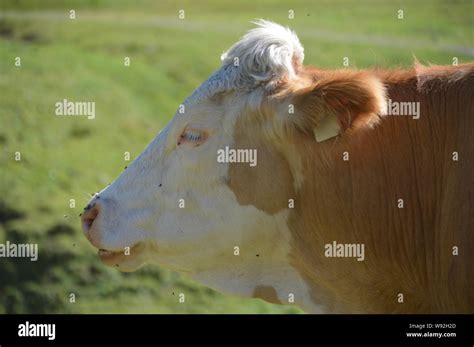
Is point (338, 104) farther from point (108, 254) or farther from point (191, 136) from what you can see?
point (108, 254)

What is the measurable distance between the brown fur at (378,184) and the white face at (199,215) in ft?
0.49

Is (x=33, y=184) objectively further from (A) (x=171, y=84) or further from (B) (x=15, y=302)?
(A) (x=171, y=84)

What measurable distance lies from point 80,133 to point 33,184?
61.7 inches

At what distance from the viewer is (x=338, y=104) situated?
5.34 meters

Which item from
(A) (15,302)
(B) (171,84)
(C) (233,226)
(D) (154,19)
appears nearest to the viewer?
(C) (233,226)

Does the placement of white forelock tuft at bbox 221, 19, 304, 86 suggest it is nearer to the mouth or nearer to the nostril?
the nostril

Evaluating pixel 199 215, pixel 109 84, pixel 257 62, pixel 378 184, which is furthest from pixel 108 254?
pixel 109 84

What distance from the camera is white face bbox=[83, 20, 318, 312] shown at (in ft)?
19.1

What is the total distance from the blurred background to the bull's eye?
1.29m

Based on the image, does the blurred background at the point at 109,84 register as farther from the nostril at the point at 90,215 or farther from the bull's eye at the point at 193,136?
the nostril at the point at 90,215

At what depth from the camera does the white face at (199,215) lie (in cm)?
581

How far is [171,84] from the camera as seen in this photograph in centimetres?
1723

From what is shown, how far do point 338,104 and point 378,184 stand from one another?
59 centimetres

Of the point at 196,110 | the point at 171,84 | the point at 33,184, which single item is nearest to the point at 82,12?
the point at 171,84
